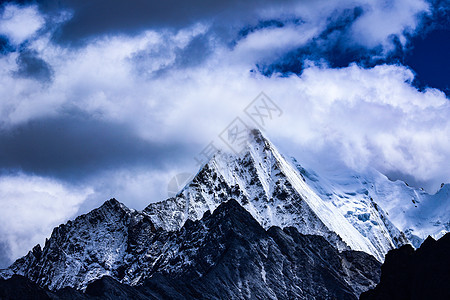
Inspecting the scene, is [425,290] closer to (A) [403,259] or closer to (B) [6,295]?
(A) [403,259]

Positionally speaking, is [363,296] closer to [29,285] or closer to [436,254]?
[436,254]

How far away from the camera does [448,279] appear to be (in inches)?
6417

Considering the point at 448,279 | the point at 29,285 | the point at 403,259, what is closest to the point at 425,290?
the point at 448,279

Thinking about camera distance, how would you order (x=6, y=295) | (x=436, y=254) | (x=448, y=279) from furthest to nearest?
(x=6, y=295) < (x=436, y=254) < (x=448, y=279)

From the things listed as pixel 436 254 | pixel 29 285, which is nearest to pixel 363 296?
pixel 436 254

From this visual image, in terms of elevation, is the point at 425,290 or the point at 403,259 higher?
the point at 403,259

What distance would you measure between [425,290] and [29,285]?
320 ft

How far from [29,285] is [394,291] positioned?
90.7 metres

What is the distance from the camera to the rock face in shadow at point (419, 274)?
165625 millimetres

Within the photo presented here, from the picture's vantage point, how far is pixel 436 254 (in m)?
174

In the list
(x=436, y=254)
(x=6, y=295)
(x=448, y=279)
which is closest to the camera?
(x=448, y=279)

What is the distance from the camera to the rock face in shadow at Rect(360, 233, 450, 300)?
166 metres

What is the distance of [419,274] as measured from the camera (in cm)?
17525

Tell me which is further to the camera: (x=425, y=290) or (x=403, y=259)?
(x=403, y=259)
